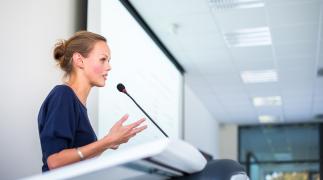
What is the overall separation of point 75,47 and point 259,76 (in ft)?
16.6

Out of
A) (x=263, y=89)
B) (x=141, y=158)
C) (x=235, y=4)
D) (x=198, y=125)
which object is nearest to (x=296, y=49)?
(x=235, y=4)

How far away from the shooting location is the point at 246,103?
Answer: 7582 millimetres

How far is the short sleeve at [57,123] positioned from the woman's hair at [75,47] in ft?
0.65

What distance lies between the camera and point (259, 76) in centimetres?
616

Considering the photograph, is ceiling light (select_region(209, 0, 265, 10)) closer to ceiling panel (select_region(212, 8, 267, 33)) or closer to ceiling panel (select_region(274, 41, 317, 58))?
ceiling panel (select_region(212, 8, 267, 33))

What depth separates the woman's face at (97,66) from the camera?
1.30 metres

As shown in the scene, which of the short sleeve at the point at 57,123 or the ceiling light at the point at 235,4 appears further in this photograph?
the ceiling light at the point at 235,4

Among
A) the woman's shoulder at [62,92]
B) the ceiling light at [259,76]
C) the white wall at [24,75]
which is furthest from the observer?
the ceiling light at [259,76]

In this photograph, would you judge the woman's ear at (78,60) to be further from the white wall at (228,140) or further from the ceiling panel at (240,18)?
the white wall at (228,140)

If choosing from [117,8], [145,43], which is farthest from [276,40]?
[117,8]

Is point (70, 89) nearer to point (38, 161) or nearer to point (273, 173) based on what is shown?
point (38, 161)

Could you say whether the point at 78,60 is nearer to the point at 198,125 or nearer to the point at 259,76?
the point at 259,76

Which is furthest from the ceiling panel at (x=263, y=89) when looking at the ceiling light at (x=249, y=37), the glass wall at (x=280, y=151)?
the glass wall at (x=280, y=151)

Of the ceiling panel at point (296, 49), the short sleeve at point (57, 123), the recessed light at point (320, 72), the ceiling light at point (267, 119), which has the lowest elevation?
the short sleeve at point (57, 123)
